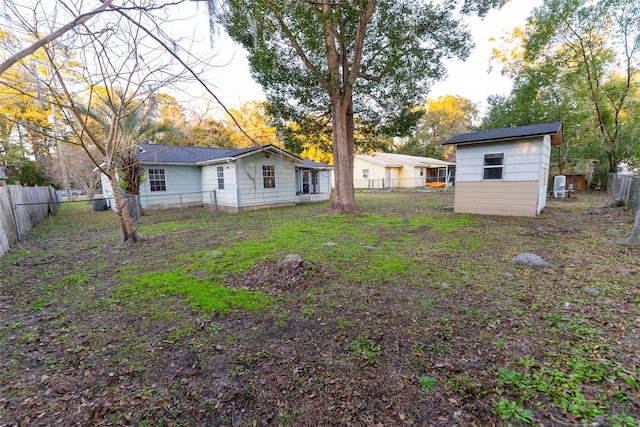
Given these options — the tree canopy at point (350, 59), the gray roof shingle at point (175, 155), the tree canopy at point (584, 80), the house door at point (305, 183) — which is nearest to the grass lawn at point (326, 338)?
the tree canopy at point (350, 59)

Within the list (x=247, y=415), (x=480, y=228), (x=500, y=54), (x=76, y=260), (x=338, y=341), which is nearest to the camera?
(x=247, y=415)

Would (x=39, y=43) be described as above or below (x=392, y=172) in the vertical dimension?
below

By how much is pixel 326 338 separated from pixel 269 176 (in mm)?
11854

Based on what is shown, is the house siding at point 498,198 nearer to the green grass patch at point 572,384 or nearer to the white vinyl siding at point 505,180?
the white vinyl siding at point 505,180

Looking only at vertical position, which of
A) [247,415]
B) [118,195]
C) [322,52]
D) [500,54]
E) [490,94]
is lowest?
[247,415]

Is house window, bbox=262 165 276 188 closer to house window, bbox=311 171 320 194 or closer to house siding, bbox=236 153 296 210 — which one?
house siding, bbox=236 153 296 210

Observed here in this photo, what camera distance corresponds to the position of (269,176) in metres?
14.0

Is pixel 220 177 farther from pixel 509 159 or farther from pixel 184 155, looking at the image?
pixel 509 159

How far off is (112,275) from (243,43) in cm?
927

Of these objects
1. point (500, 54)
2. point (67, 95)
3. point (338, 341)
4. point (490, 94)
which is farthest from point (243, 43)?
point (500, 54)

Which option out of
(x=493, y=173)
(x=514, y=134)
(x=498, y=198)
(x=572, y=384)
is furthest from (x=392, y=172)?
(x=572, y=384)

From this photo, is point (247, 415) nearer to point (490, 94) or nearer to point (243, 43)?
point (243, 43)

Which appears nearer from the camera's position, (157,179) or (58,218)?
(58,218)

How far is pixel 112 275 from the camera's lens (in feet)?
15.9
